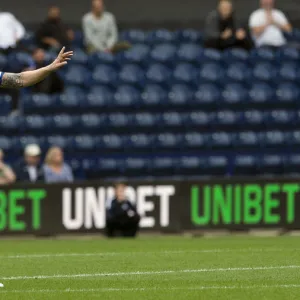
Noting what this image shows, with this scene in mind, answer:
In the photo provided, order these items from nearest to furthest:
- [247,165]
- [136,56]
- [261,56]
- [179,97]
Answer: [247,165] → [179,97] → [136,56] → [261,56]

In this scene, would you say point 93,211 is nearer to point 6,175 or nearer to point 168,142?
point 6,175

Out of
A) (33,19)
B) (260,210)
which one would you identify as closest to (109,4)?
(33,19)

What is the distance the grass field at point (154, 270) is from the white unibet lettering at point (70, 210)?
2379 millimetres

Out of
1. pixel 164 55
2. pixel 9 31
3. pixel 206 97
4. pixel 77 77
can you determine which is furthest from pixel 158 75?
pixel 9 31

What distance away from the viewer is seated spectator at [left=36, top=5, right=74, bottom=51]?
21250 millimetres

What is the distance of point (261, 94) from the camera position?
2083cm

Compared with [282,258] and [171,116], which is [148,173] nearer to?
[171,116]

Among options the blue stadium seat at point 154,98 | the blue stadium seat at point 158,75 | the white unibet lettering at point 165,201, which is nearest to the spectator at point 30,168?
the white unibet lettering at point 165,201

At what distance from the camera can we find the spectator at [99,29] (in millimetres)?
21375

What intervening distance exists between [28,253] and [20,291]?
14.6ft

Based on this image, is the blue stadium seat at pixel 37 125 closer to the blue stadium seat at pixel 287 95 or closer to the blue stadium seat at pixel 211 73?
the blue stadium seat at pixel 211 73

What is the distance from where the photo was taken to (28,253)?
12922mm

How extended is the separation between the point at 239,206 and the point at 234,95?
3850 millimetres

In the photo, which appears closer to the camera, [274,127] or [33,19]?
[274,127]
